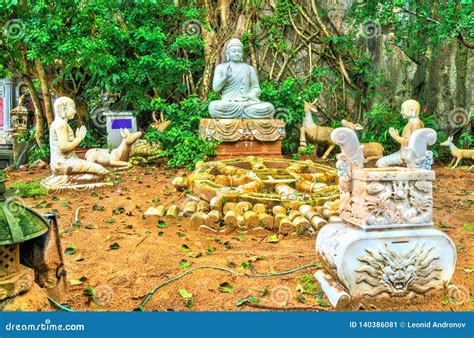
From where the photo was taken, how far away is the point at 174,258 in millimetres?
3299

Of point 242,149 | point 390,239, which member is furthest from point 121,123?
point 390,239

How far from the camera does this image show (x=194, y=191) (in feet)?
16.0

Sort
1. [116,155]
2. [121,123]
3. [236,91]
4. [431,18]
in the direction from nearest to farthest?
1. [431,18]
2. [116,155]
3. [236,91]
4. [121,123]

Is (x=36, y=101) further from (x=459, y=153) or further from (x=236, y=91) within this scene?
(x=459, y=153)

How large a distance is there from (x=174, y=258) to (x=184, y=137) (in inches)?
163

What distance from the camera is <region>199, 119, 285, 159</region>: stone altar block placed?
7031mm

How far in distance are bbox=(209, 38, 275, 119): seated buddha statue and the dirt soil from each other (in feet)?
7.53

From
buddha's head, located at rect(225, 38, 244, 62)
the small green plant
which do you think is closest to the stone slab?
buddha's head, located at rect(225, 38, 244, 62)

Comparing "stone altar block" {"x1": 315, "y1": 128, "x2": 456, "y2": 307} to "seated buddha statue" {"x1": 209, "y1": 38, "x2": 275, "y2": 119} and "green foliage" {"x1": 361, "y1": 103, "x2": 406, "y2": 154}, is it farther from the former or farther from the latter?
"green foliage" {"x1": 361, "y1": 103, "x2": 406, "y2": 154}

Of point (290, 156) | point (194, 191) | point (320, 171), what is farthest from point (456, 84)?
point (194, 191)

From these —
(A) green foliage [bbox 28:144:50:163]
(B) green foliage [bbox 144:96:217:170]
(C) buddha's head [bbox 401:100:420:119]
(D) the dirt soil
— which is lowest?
(D) the dirt soil

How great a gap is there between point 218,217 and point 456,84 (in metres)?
6.45

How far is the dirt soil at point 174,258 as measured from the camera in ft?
8.34

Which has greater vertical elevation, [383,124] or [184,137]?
[383,124]
